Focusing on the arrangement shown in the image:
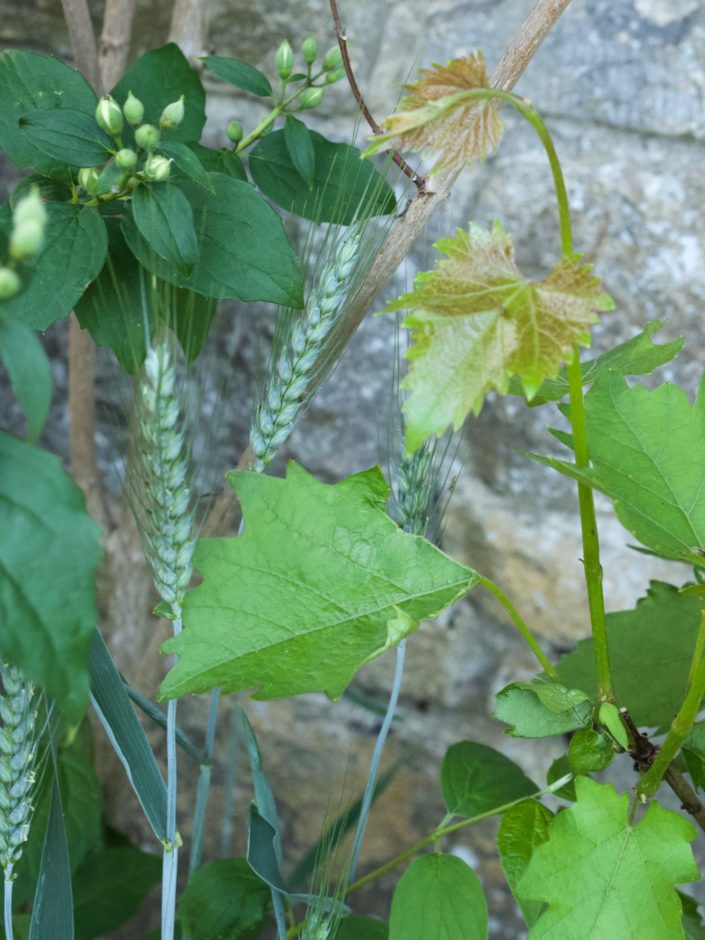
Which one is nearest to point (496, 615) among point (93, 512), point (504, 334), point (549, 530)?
point (549, 530)

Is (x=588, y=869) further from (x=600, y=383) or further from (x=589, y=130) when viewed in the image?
(x=589, y=130)

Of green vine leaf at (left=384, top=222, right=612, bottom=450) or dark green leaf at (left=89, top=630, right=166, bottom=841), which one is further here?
dark green leaf at (left=89, top=630, right=166, bottom=841)

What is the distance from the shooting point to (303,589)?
1.61ft

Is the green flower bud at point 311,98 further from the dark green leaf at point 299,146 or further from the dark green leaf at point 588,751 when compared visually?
the dark green leaf at point 588,751

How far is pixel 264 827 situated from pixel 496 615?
0.46m

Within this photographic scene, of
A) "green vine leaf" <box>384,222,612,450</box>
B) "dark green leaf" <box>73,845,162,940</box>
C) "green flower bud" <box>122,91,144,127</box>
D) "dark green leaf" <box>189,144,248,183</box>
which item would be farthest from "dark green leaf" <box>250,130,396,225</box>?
"dark green leaf" <box>73,845,162,940</box>

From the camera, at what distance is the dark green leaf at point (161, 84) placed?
0.60 meters

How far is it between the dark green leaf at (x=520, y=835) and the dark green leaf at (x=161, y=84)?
432mm

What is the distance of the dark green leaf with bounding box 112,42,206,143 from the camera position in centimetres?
60

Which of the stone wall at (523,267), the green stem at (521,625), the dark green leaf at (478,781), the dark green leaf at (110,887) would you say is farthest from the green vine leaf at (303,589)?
the dark green leaf at (110,887)

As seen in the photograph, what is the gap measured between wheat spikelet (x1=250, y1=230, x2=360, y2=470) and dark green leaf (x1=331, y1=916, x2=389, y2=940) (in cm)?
35

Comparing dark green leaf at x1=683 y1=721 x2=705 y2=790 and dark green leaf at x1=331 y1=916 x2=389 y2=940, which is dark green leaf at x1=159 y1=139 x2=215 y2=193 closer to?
dark green leaf at x1=683 y1=721 x2=705 y2=790

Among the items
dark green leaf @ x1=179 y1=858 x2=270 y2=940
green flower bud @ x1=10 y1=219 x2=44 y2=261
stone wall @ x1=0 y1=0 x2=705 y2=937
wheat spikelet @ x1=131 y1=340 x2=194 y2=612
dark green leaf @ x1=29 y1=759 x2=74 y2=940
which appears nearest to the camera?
green flower bud @ x1=10 y1=219 x2=44 y2=261

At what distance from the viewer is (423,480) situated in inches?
23.8
